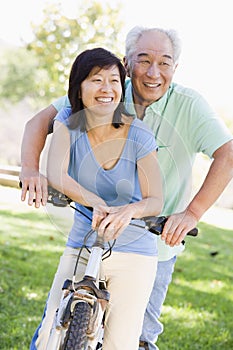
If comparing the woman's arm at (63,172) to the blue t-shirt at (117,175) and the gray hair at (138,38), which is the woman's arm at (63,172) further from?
the gray hair at (138,38)

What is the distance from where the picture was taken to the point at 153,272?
2428 millimetres

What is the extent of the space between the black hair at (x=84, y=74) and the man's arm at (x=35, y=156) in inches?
10.1

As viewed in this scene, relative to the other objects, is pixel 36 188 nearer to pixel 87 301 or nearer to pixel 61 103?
pixel 87 301

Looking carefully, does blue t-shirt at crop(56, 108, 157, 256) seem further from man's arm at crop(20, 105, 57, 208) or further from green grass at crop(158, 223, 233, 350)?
green grass at crop(158, 223, 233, 350)

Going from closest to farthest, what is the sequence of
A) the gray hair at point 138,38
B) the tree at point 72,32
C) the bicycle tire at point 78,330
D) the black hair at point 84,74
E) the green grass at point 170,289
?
1. the bicycle tire at point 78,330
2. the black hair at point 84,74
3. the gray hair at point 138,38
4. the green grass at point 170,289
5. the tree at point 72,32

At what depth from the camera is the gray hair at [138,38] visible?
280cm

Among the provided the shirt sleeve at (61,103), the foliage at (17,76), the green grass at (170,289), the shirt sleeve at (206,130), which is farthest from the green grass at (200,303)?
the foliage at (17,76)

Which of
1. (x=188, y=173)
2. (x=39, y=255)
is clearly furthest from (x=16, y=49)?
(x=188, y=173)

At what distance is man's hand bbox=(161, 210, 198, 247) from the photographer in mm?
2252

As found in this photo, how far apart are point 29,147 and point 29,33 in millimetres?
16078

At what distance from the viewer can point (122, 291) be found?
2.36 meters

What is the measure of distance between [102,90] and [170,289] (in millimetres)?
3672

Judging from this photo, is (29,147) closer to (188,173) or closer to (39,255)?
(188,173)

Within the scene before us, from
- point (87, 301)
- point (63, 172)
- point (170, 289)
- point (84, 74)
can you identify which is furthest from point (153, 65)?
point (170, 289)
